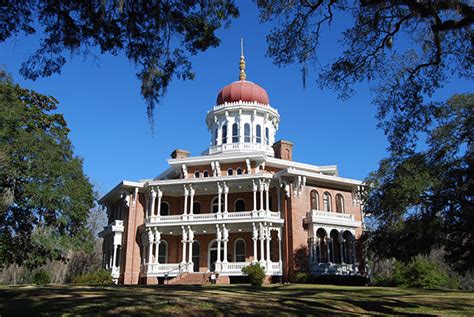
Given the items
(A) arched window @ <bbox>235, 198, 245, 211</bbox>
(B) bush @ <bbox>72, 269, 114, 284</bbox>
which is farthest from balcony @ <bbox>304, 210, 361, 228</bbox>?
(B) bush @ <bbox>72, 269, 114, 284</bbox>

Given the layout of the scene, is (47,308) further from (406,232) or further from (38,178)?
(406,232)

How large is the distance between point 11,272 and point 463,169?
65.3m

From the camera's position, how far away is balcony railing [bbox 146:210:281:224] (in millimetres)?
36969

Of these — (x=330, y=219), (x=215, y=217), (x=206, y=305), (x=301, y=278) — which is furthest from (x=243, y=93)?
(x=206, y=305)

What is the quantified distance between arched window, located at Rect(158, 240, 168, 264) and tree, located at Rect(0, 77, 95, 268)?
9.96 meters

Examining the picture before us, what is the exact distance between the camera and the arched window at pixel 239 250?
127 feet

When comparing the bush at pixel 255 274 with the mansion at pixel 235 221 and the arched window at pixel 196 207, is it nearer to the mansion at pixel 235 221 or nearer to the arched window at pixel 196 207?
the mansion at pixel 235 221

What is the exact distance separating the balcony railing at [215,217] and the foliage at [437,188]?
11.1m

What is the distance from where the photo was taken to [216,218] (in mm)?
37906

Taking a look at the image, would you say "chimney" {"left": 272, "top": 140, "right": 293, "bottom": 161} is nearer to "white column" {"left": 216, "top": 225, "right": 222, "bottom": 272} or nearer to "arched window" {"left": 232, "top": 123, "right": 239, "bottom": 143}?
"arched window" {"left": 232, "top": 123, "right": 239, "bottom": 143}

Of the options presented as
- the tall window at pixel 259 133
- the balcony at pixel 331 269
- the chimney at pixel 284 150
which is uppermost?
the tall window at pixel 259 133

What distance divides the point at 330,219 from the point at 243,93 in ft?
55.1

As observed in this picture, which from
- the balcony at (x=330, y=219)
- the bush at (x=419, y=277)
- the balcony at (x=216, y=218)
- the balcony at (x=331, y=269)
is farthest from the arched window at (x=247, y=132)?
the bush at (x=419, y=277)

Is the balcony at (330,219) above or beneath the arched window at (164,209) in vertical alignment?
beneath
